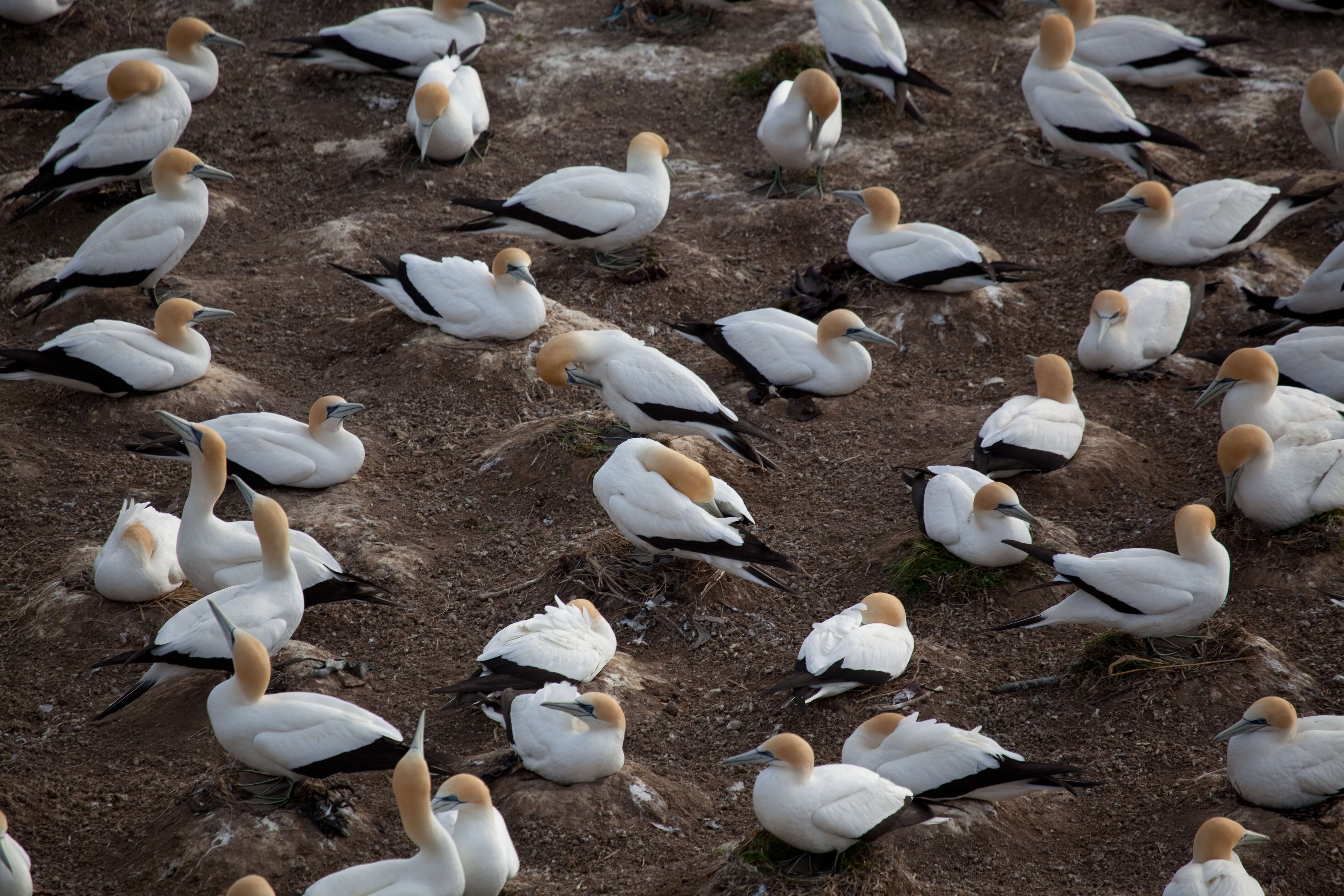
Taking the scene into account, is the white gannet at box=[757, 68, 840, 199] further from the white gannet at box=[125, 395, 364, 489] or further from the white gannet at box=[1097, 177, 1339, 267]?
the white gannet at box=[125, 395, 364, 489]

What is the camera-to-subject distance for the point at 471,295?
288 inches

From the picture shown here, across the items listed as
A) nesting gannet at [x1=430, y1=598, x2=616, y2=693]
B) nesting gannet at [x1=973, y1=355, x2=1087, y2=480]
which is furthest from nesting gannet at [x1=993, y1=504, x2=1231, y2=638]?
nesting gannet at [x1=430, y1=598, x2=616, y2=693]

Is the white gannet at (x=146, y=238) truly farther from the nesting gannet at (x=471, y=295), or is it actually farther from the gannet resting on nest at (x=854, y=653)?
the gannet resting on nest at (x=854, y=653)

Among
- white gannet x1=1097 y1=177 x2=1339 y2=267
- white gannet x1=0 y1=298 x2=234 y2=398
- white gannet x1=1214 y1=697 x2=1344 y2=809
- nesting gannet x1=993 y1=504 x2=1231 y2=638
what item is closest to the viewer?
white gannet x1=1214 y1=697 x2=1344 y2=809

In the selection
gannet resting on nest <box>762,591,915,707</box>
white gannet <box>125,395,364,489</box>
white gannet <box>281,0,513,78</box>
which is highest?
white gannet <box>281,0,513,78</box>

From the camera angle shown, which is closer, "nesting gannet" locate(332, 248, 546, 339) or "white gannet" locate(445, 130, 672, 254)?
"nesting gannet" locate(332, 248, 546, 339)

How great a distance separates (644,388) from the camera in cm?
633

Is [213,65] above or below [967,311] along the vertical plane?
above

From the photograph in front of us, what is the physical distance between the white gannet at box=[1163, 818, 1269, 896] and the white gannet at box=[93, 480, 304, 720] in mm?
3305

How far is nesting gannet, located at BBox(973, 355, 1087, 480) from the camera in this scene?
5980mm

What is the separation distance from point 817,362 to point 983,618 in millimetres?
2091

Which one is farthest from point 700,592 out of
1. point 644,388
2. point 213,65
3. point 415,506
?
point 213,65

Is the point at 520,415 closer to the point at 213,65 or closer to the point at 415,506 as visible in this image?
the point at 415,506

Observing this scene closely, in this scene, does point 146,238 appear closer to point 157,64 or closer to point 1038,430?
point 157,64
